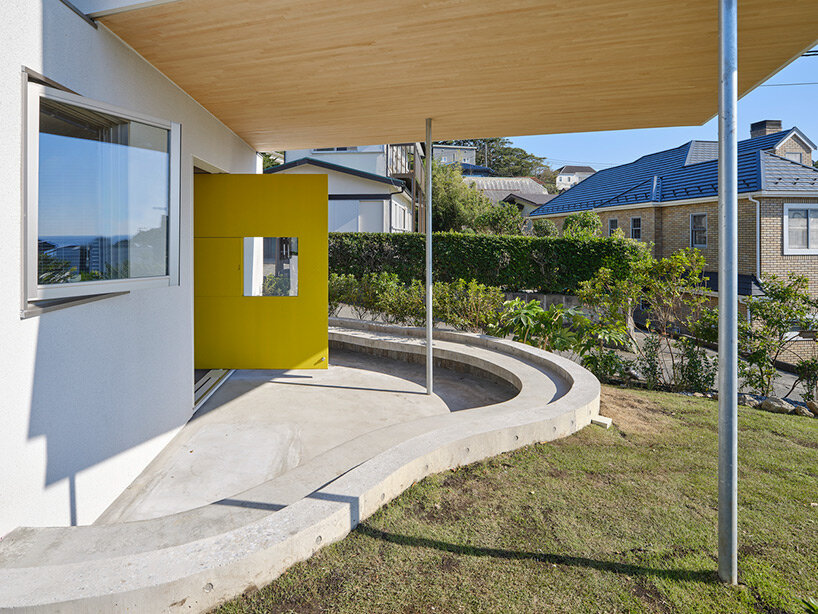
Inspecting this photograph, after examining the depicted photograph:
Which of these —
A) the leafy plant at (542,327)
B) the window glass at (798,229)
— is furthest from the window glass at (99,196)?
the window glass at (798,229)

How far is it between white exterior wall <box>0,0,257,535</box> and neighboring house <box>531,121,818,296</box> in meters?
16.1

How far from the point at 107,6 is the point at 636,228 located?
2225cm

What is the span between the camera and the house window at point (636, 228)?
22.1 metres

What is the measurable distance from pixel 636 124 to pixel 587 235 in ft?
34.6

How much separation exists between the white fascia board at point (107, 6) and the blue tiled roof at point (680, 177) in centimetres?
Result: 1818

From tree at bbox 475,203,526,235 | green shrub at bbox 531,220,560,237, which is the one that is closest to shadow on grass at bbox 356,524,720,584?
green shrub at bbox 531,220,560,237

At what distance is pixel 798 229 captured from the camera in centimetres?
1661

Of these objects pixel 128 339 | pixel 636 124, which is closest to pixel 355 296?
pixel 636 124

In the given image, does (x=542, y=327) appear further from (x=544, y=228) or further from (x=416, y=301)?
(x=544, y=228)

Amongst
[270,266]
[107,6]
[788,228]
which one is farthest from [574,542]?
[788,228]

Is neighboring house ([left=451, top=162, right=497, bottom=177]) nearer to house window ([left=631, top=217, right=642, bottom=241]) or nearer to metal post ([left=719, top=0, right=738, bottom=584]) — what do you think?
house window ([left=631, top=217, right=642, bottom=241])

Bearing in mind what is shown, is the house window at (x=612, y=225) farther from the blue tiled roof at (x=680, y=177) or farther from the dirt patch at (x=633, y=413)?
the dirt patch at (x=633, y=413)

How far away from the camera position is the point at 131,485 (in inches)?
151

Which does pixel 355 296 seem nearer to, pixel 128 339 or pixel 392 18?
pixel 128 339
